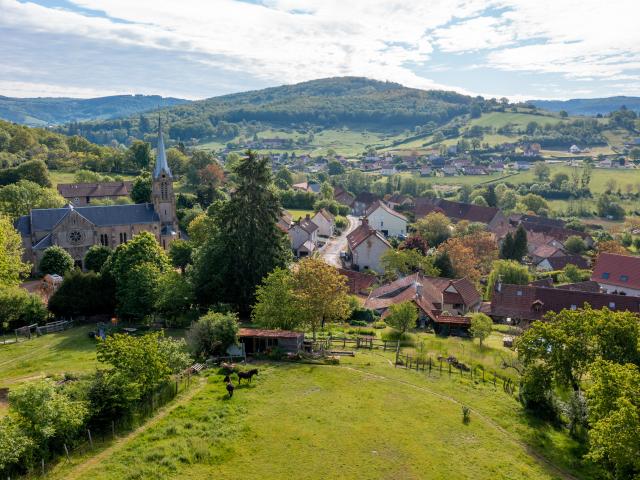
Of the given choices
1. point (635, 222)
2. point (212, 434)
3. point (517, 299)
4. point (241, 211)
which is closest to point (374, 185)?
point (635, 222)

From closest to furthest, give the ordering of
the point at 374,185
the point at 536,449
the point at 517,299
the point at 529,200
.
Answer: the point at 536,449 → the point at 517,299 → the point at 529,200 → the point at 374,185

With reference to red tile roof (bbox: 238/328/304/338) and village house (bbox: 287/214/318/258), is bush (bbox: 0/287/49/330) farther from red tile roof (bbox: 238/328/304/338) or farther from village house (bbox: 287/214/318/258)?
village house (bbox: 287/214/318/258)

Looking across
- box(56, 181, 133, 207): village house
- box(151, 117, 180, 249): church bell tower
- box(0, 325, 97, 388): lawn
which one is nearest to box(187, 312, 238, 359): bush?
box(0, 325, 97, 388): lawn

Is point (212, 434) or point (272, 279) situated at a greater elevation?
point (272, 279)

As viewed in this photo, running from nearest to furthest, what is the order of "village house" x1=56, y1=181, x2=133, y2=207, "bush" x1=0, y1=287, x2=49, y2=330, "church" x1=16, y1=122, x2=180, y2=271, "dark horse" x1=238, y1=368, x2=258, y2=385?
"dark horse" x1=238, y1=368, x2=258, y2=385 → "bush" x1=0, y1=287, x2=49, y2=330 → "church" x1=16, y1=122, x2=180, y2=271 → "village house" x1=56, y1=181, x2=133, y2=207

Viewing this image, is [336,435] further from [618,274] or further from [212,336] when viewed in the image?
[618,274]

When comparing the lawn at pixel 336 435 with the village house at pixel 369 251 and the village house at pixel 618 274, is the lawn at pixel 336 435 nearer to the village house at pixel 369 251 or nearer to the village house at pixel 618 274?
the village house at pixel 369 251

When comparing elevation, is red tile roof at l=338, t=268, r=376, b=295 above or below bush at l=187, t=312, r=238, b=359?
below

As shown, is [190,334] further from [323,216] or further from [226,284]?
[323,216]
